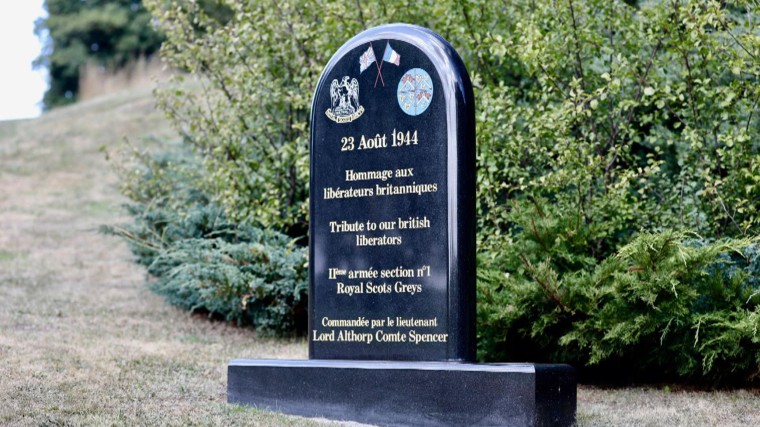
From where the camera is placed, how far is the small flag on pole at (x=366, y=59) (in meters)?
6.62

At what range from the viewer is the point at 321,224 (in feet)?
22.1

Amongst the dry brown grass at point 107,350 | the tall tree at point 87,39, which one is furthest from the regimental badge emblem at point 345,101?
the tall tree at point 87,39

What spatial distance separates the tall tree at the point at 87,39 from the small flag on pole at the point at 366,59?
32.5 metres

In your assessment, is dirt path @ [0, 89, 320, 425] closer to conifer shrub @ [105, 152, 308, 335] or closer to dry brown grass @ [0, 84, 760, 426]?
dry brown grass @ [0, 84, 760, 426]

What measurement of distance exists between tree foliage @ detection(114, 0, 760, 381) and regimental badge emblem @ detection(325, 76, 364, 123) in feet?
5.37

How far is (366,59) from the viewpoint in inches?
262

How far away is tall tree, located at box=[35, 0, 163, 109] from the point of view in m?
38.4

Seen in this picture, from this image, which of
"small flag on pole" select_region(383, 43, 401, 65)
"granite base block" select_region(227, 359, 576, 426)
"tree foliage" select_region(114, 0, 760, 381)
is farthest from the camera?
"tree foliage" select_region(114, 0, 760, 381)

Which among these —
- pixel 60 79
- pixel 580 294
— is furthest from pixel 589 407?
pixel 60 79

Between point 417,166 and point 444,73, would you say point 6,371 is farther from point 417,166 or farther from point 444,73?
point 444,73

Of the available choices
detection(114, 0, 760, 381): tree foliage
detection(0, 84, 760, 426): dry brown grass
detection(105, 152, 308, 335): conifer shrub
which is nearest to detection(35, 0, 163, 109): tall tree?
detection(0, 84, 760, 426): dry brown grass

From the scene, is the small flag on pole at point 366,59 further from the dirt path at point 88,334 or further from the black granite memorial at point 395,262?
the dirt path at point 88,334

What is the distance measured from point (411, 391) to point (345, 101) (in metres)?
2.14

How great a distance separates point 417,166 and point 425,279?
76 centimetres
